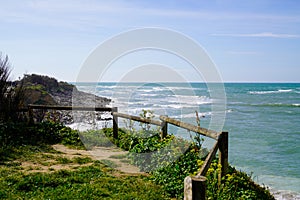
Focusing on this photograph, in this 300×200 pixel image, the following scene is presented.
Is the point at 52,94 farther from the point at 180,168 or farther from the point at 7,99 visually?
the point at 180,168

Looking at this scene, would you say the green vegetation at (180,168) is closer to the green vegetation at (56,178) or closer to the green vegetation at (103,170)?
the green vegetation at (103,170)

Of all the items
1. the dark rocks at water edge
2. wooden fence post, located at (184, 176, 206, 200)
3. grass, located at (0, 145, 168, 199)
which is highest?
the dark rocks at water edge

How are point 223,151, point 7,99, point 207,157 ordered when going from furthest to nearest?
1. point 7,99
2. point 223,151
3. point 207,157

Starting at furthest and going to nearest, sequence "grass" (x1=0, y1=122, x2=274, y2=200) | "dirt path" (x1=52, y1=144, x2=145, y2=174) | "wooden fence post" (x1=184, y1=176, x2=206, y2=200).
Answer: "dirt path" (x1=52, y1=144, x2=145, y2=174)
"grass" (x1=0, y1=122, x2=274, y2=200)
"wooden fence post" (x1=184, y1=176, x2=206, y2=200)

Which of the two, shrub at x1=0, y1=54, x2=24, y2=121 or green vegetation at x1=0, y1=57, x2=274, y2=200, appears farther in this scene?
shrub at x1=0, y1=54, x2=24, y2=121

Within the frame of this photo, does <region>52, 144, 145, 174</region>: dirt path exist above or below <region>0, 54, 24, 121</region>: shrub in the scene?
below

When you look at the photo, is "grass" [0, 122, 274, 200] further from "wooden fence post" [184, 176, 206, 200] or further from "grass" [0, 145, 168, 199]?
"wooden fence post" [184, 176, 206, 200]

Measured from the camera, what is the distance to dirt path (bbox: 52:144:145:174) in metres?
8.72

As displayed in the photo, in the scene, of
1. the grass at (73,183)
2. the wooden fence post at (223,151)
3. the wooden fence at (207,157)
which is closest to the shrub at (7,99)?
the wooden fence at (207,157)

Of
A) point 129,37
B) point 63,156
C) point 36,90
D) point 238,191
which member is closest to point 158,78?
point 129,37

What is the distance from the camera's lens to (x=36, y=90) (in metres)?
21.9

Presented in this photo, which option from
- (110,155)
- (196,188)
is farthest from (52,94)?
(196,188)

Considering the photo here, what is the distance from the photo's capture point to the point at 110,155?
10.1 meters

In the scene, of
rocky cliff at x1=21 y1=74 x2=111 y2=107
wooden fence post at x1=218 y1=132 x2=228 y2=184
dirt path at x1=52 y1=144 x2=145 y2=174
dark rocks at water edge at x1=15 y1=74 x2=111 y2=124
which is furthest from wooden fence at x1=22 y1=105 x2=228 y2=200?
rocky cliff at x1=21 y1=74 x2=111 y2=107
